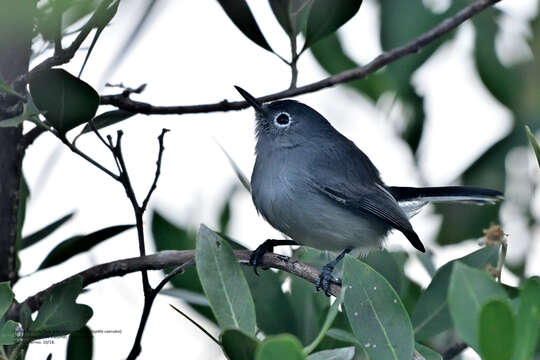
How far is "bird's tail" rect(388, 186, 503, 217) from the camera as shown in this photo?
2953 mm

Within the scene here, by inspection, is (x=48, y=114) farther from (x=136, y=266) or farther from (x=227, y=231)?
(x=227, y=231)

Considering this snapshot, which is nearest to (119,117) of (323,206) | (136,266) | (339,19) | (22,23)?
(136,266)

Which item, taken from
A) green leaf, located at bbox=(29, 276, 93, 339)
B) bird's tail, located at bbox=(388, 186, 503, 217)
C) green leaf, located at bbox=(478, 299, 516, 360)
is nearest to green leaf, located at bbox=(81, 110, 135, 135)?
green leaf, located at bbox=(29, 276, 93, 339)

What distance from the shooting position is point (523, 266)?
8.91 feet

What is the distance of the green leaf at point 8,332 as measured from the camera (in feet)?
4.59

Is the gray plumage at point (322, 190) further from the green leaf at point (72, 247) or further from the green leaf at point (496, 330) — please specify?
the green leaf at point (496, 330)

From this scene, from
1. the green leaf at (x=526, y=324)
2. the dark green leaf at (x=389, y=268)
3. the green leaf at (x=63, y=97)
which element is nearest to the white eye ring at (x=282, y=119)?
the dark green leaf at (x=389, y=268)

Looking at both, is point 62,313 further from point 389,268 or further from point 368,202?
point 368,202

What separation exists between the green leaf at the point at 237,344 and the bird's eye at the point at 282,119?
238 cm

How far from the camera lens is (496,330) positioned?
0.98m

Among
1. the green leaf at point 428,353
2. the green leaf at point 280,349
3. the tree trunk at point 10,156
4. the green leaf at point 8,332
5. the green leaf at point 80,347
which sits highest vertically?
the tree trunk at point 10,156

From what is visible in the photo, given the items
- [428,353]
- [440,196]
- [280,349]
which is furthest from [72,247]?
[440,196]

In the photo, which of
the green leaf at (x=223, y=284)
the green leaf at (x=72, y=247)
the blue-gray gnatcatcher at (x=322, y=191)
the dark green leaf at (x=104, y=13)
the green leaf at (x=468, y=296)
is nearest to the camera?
the green leaf at (x=468, y=296)

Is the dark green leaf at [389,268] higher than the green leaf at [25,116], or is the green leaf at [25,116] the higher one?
the green leaf at [25,116]
